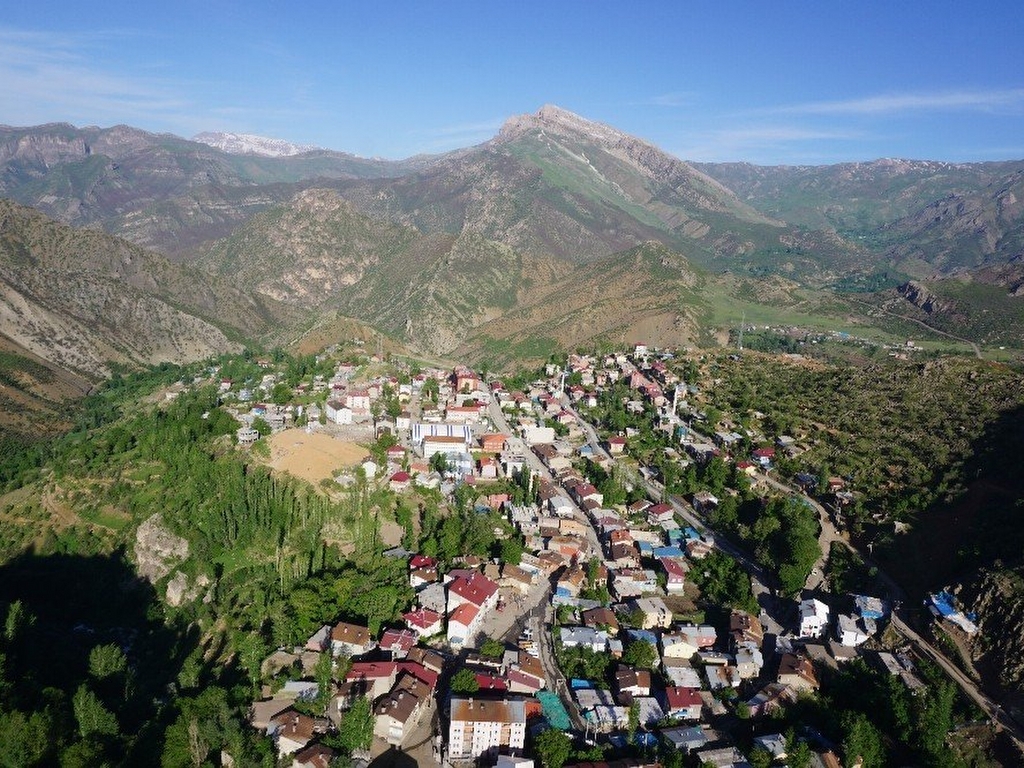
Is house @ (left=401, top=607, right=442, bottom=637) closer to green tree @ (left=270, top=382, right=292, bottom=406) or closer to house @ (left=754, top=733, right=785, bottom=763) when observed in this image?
house @ (left=754, top=733, right=785, bottom=763)

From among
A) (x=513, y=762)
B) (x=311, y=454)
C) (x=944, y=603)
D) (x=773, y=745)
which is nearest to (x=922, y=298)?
(x=944, y=603)

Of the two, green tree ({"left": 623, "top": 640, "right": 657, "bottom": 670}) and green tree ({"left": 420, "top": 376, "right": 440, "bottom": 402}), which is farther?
green tree ({"left": 420, "top": 376, "right": 440, "bottom": 402})

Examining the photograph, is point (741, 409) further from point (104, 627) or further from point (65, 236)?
point (65, 236)

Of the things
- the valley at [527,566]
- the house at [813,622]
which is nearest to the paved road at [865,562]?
the valley at [527,566]

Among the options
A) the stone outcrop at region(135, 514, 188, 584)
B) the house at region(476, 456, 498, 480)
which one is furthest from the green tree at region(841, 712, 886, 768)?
the stone outcrop at region(135, 514, 188, 584)

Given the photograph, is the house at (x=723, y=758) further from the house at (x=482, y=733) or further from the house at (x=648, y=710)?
the house at (x=482, y=733)
